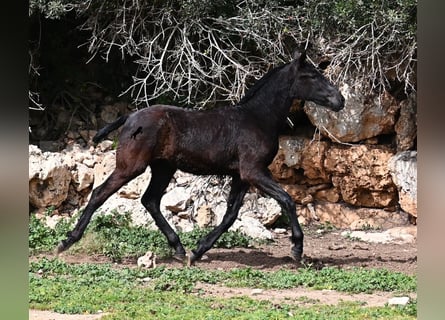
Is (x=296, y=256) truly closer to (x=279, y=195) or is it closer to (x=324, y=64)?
(x=279, y=195)

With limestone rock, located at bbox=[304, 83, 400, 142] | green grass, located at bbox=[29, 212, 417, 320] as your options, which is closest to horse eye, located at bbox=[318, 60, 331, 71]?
limestone rock, located at bbox=[304, 83, 400, 142]

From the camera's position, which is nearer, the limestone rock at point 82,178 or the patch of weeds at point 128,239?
the patch of weeds at point 128,239

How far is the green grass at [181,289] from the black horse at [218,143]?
0.54 m

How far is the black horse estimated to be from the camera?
7.12m

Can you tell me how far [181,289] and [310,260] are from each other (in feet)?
6.31

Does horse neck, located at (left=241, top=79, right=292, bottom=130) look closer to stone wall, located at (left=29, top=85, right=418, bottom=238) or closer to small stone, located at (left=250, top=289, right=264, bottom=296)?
small stone, located at (left=250, top=289, right=264, bottom=296)

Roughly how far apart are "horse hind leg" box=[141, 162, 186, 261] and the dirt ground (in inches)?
7.9

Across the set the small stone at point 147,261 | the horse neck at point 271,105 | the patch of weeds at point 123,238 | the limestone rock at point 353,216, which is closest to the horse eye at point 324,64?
the limestone rock at point 353,216

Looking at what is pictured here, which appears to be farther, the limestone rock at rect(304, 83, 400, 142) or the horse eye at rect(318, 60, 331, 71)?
the horse eye at rect(318, 60, 331, 71)

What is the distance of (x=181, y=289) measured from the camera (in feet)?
20.4

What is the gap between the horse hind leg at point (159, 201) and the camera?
A: 7.49 metres

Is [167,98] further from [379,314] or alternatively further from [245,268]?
[379,314]

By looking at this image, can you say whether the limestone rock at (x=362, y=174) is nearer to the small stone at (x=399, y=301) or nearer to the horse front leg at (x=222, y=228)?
the horse front leg at (x=222, y=228)
